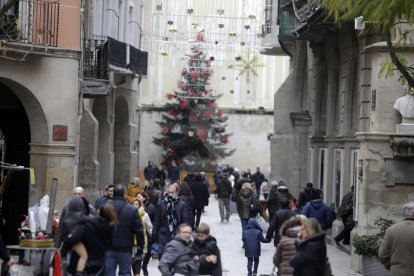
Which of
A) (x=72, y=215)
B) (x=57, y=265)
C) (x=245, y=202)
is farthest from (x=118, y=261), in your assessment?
(x=245, y=202)

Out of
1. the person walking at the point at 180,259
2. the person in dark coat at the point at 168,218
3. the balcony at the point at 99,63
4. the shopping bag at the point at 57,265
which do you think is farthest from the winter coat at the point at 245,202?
the person walking at the point at 180,259

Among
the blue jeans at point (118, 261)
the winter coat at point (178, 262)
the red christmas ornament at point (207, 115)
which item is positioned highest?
the red christmas ornament at point (207, 115)

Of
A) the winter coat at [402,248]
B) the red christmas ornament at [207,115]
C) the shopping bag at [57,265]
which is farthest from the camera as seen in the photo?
the red christmas ornament at [207,115]

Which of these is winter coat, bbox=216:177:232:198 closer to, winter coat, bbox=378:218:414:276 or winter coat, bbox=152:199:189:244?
winter coat, bbox=152:199:189:244

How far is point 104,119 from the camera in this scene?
3503cm

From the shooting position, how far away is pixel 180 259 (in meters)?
13.6

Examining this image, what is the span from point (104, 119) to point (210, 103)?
22.9 m

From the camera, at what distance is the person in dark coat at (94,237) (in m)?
14.2

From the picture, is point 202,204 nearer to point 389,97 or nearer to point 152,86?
point 389,97

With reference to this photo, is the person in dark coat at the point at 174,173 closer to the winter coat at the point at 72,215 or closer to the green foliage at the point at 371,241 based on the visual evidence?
the green foliage at the point at 371,241

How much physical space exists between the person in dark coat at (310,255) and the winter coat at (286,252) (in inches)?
28.3

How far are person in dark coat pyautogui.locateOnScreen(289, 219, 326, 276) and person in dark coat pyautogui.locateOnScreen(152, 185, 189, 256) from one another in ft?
26.0

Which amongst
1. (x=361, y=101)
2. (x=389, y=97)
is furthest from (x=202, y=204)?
(x=389, y=97)

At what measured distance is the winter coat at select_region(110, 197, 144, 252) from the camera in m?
16.0
